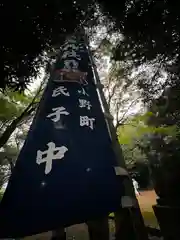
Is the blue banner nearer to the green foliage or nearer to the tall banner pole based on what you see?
the tall banner pole

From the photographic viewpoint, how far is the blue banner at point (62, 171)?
5.59ft

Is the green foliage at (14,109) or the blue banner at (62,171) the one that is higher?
the green foliage at (14,109)

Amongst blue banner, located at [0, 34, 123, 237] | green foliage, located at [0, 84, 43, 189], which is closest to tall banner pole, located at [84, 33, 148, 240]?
blue banner, located at [0, 34, 123, 237]

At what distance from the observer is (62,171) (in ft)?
6.32

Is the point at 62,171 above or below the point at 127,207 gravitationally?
above

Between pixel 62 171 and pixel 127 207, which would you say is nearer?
pixel 127 207

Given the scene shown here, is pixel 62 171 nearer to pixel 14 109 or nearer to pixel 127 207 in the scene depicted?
pixel 127 207

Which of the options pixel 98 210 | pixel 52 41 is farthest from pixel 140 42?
pixel 98 210

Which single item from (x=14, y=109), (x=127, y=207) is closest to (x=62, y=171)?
(x=127, y=207)

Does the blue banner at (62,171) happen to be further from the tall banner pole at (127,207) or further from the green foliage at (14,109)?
the green foliage at (14,109)

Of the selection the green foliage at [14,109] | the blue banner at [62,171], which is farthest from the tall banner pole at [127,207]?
the green foliage at [14,109]

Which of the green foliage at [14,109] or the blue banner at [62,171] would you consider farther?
Result: the green foliage at [14,109]

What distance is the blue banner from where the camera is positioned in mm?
1703

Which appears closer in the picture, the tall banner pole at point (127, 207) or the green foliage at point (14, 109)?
the tall banner pole at point (127, 207)
